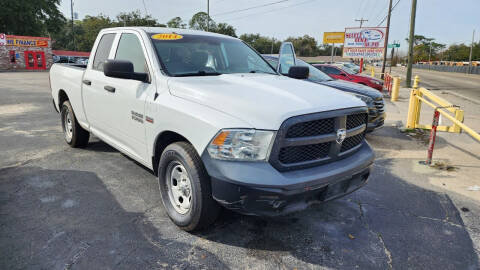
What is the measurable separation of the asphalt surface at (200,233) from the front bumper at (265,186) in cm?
52

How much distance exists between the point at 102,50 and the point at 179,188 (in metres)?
2.49

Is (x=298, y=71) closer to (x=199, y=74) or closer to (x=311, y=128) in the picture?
(x=199, y=74)

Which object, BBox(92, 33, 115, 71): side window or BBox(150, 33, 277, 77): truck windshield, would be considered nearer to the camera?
BBox(150, 33, 277, 77): truck windshield

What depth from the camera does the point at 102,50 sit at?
454 cm

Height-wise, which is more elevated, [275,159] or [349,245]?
[275,159]

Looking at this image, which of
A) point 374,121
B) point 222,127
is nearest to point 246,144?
point 222,127

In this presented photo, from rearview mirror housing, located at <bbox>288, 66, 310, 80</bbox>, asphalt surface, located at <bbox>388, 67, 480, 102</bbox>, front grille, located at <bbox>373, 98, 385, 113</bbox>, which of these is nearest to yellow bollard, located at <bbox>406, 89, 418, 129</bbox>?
front grille, located at <bbox>373, 98, 385, 113</bbox>

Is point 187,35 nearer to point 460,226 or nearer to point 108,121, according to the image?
point 108,121

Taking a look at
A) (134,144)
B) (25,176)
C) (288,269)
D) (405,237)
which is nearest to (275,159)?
(288,269)

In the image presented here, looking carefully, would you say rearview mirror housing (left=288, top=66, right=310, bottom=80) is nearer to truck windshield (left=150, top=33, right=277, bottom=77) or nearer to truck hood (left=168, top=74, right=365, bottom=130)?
truck windshield (left=150, top=33, right=277, bottom=77)

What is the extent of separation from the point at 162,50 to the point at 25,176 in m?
2.56

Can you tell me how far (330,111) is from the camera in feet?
9.22

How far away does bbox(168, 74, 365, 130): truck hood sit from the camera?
2.59 metres

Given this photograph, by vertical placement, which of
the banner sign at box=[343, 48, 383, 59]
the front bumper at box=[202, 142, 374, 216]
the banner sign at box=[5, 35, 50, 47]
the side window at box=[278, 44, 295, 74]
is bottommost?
the front bumper at box=[202, 142, 374, 216]
